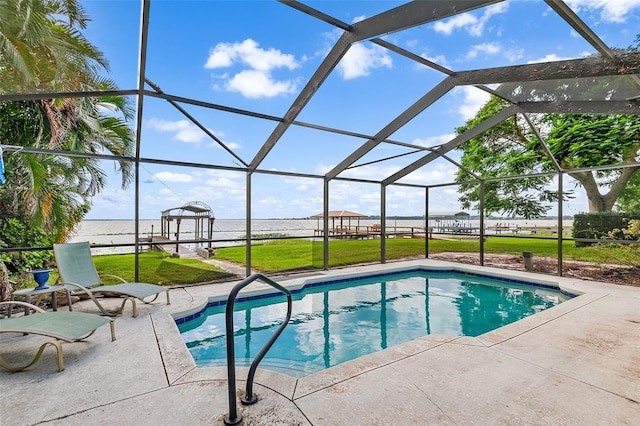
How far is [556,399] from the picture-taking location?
93.0 inches

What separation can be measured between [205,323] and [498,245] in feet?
38.7

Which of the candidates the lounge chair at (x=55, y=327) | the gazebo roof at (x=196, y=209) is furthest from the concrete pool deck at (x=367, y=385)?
the gazebo roof at (x=196, y=209)

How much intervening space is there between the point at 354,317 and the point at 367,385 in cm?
300

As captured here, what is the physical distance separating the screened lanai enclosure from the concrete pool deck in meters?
2.89

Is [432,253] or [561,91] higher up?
[561,91]

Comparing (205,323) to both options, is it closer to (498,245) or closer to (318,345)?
(318,345)

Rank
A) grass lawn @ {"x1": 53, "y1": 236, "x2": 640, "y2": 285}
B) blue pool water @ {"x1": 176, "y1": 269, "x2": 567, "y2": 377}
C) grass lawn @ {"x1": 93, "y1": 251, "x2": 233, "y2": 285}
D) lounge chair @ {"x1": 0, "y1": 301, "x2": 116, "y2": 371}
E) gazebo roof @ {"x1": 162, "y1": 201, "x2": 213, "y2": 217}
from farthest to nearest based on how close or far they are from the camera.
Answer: gazebo roof @ {"x1": 162, "y1": 201, "x2": 213, "y2": 217} < grass lawn @ {"x1": 53, "y1": 236, "x2": 640, "y2": 285} < grass lawn @ {"x1": 93, "y1": 251, "x2": 233, "y2": 285} < blue pool water @ {"x1": 176, "y1": 269, "x2": 567, "y2": 377} < lounge chair @ {"x1": 0, "y1": 301, "x2": 116, "y2": 371}

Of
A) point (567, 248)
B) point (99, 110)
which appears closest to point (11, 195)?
point (99, 110)

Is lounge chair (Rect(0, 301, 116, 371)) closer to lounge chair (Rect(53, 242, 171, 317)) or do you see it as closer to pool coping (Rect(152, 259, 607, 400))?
pool coping (Rect(152, 259, 607, 400))

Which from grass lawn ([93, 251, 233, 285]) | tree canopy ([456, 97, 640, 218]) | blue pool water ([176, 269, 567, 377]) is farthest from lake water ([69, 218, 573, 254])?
blue pool water ([176, 269, 567, 377])

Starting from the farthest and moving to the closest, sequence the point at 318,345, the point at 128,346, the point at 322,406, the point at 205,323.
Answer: the point at 205,323
the point at 318,345
the point at 128,346
the point at 322,406

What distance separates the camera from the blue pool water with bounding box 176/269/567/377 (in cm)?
409

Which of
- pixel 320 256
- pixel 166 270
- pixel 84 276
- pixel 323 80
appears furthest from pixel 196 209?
pixel 323 80

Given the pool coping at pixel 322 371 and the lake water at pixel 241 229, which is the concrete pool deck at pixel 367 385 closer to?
the pool coping at pixel 322 371
